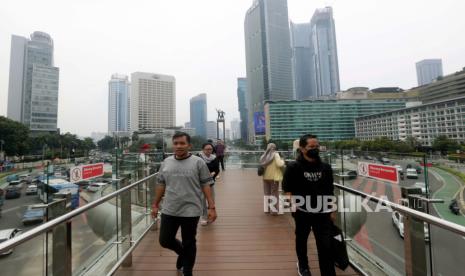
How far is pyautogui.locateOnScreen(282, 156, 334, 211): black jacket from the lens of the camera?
1973 mm

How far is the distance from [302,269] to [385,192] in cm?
103

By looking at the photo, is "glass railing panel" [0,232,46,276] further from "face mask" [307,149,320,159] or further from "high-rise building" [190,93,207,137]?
"high-rise building" [190,93,207,137]

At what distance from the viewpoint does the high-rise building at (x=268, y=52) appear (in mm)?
98688

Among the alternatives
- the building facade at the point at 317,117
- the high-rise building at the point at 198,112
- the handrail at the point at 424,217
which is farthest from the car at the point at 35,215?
the building facade at the point at 317,117

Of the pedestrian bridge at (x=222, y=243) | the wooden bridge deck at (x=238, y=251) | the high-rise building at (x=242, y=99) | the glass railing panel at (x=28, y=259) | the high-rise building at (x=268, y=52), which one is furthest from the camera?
the high-rise building at (x=242, y=99)

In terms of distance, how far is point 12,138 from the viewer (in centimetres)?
3244

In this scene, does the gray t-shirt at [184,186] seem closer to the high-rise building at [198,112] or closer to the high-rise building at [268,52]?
the high-rise building at [198,112]

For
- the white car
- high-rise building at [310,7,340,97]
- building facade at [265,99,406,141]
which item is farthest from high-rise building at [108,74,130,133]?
Answer: high-rise building at [310,7,340,97]

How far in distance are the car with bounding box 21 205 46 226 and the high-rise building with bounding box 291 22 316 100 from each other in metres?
157

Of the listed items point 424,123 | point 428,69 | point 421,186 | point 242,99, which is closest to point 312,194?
point 421,186

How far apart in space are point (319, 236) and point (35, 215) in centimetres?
274

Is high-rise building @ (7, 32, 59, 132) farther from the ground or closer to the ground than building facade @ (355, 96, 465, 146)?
farther from the ground

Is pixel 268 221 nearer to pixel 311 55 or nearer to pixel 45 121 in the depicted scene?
pixel 45 121

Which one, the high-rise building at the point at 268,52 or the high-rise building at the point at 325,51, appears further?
the high-rise building at the point at 325,51
